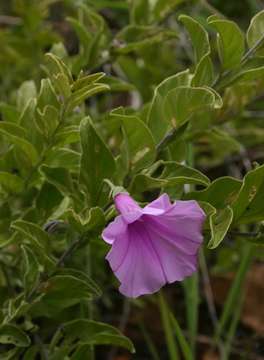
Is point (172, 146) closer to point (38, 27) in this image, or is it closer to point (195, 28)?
point (195, 28)

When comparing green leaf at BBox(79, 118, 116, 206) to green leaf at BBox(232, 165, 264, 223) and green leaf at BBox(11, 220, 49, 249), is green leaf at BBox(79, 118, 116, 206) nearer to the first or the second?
green leaf at BBox(11, 220, 49, 249)

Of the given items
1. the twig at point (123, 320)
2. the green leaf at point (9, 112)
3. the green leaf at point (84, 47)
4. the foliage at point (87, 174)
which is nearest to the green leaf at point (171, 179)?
the foliage at point (87, 174)

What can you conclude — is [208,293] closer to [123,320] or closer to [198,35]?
[123,320]

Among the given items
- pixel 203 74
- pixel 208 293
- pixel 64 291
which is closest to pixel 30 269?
pixel 64 291

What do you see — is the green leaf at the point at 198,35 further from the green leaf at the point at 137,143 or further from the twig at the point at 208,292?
the twig at the point at 208,292

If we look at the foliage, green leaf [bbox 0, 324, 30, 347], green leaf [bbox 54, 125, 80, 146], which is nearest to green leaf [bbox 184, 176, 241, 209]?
the foliage

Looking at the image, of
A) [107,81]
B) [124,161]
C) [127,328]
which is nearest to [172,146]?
[124,161]
